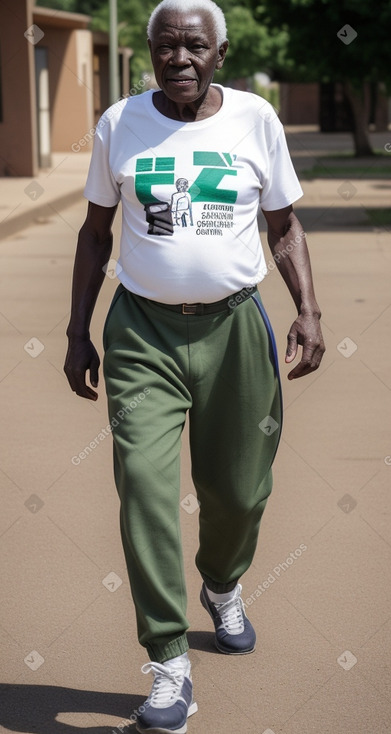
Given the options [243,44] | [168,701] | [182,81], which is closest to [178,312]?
[182,81]

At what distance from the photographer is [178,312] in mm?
3490

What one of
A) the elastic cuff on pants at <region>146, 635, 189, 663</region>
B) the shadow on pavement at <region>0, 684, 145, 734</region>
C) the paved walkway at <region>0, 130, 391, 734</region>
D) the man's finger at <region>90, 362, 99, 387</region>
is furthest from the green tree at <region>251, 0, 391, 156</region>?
the elastic cuff on pants at <region>146, 635, 189, 663</region>

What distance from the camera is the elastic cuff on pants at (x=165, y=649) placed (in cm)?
339

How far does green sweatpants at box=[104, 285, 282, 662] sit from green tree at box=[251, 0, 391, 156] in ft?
48.0

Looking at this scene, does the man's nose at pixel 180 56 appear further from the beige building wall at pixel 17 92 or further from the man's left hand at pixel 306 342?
the beige building wall at pixel 17 92

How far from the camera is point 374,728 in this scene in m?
3.42

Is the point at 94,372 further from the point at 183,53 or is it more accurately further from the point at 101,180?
the point at 183,53

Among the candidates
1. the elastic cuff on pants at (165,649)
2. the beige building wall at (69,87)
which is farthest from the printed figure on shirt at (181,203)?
the beige building wall at (69,87)

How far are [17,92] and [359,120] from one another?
12.2 meters

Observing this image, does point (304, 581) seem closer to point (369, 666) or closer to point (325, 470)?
point (369, 666)

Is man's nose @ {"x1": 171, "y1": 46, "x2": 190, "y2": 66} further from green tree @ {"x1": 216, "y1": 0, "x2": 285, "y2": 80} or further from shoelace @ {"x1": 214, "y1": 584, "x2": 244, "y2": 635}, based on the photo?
green tree @ {"x1": 216, "y1": 0, "x2": 285, "y2": 80}

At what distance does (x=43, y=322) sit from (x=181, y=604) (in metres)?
6.36

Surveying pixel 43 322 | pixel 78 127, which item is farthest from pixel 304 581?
pixel 78 127

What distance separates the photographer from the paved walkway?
3.60 m
